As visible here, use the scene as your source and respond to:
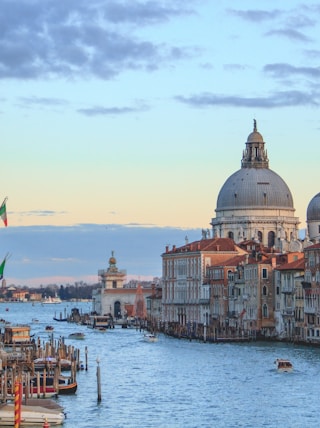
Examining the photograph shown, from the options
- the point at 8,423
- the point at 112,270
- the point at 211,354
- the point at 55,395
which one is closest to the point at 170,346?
the point at 211,354

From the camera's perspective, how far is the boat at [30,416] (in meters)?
35.4

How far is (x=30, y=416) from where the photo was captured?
35562 millimetres

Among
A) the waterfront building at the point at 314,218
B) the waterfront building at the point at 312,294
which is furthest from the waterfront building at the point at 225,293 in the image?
the waterfront building at the point at 314,218

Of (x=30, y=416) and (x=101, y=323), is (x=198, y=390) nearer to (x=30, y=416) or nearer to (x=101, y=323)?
(x=30, y=416)

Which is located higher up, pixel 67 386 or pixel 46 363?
pixel 46 363

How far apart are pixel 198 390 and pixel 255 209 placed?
6293cm

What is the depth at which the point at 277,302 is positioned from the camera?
3019 inches

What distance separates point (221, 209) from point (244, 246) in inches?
513

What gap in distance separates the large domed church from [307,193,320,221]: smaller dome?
1.13m

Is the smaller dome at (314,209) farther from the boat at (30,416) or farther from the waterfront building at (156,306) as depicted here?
the boat at (30,416)

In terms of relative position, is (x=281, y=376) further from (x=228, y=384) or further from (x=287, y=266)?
(x=287, y=266)

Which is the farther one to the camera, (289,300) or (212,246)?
(212,246)

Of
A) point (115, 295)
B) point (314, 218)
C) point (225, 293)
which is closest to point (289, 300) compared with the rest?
point (225, 293)

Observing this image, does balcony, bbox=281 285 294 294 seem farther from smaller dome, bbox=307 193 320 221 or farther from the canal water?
smaller dome, bbox=307 193 320 221
